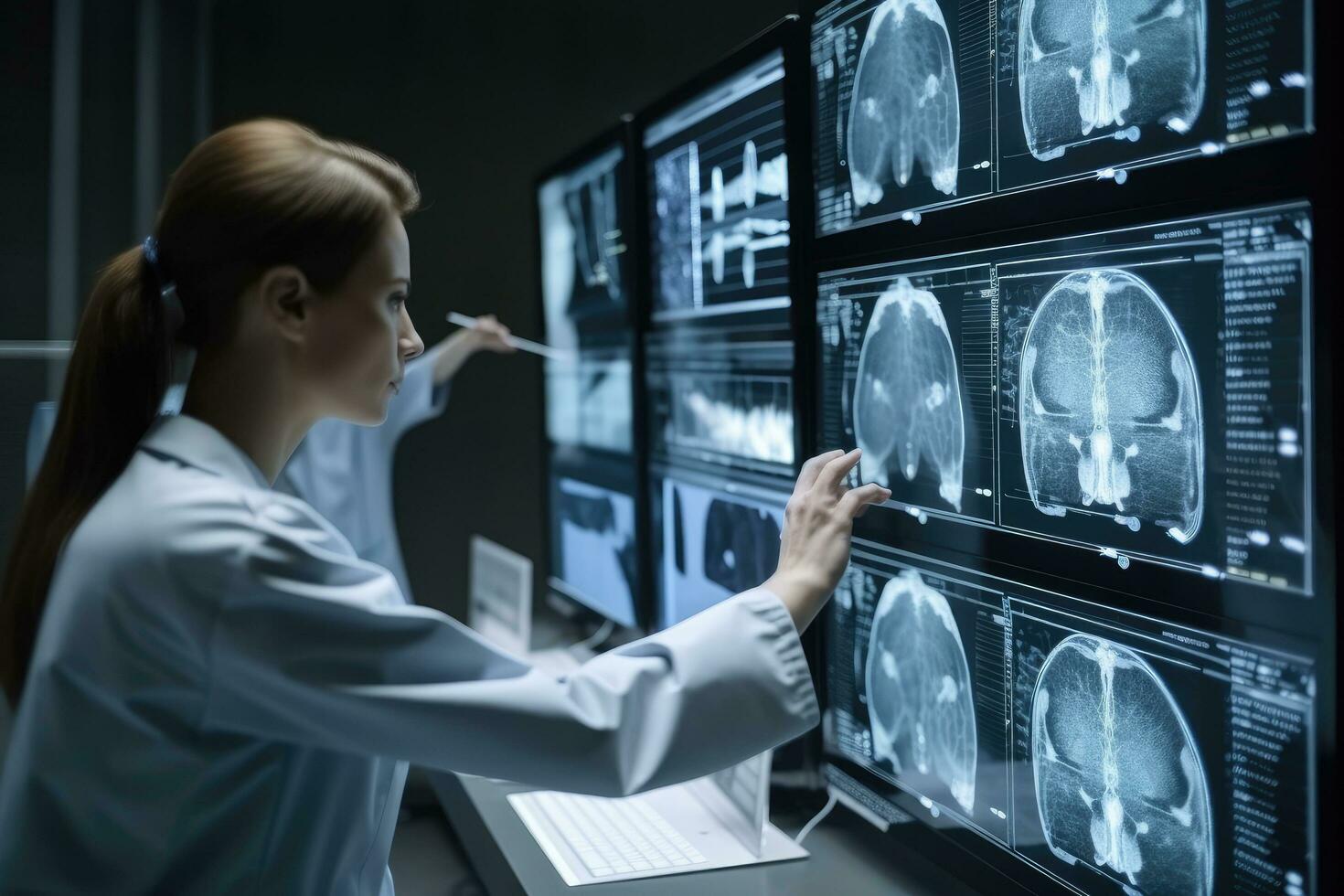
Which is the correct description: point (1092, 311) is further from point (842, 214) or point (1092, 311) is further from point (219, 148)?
point (219, 148)

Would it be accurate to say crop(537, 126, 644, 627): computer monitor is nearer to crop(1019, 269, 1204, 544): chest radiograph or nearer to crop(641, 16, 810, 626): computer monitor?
crop(641, 16, 810, 626): computer monitor

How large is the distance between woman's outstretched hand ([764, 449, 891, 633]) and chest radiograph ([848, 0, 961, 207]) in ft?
1.04

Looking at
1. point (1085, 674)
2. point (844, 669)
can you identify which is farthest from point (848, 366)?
point (1085, 674)

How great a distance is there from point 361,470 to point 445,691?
1841 mm

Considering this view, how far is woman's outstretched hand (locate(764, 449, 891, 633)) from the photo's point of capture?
996mm

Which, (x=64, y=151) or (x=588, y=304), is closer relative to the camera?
(x=64, y=151)

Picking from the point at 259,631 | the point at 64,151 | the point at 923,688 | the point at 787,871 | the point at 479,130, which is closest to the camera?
the point at 259,631

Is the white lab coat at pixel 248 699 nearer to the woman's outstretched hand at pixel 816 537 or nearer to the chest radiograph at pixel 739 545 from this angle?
the woman's outstretched hand at pixel 816 537

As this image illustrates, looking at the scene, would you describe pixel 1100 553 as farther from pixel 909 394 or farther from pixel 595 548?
pixel 595 548

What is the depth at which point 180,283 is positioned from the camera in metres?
0.98

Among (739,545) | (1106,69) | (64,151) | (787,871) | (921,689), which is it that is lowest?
(787,871)

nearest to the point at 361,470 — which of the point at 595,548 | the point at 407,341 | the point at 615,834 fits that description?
the point at 595,548

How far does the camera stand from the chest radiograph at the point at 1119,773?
2.91 ft

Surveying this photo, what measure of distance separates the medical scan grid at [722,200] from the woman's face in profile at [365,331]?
0.63m
